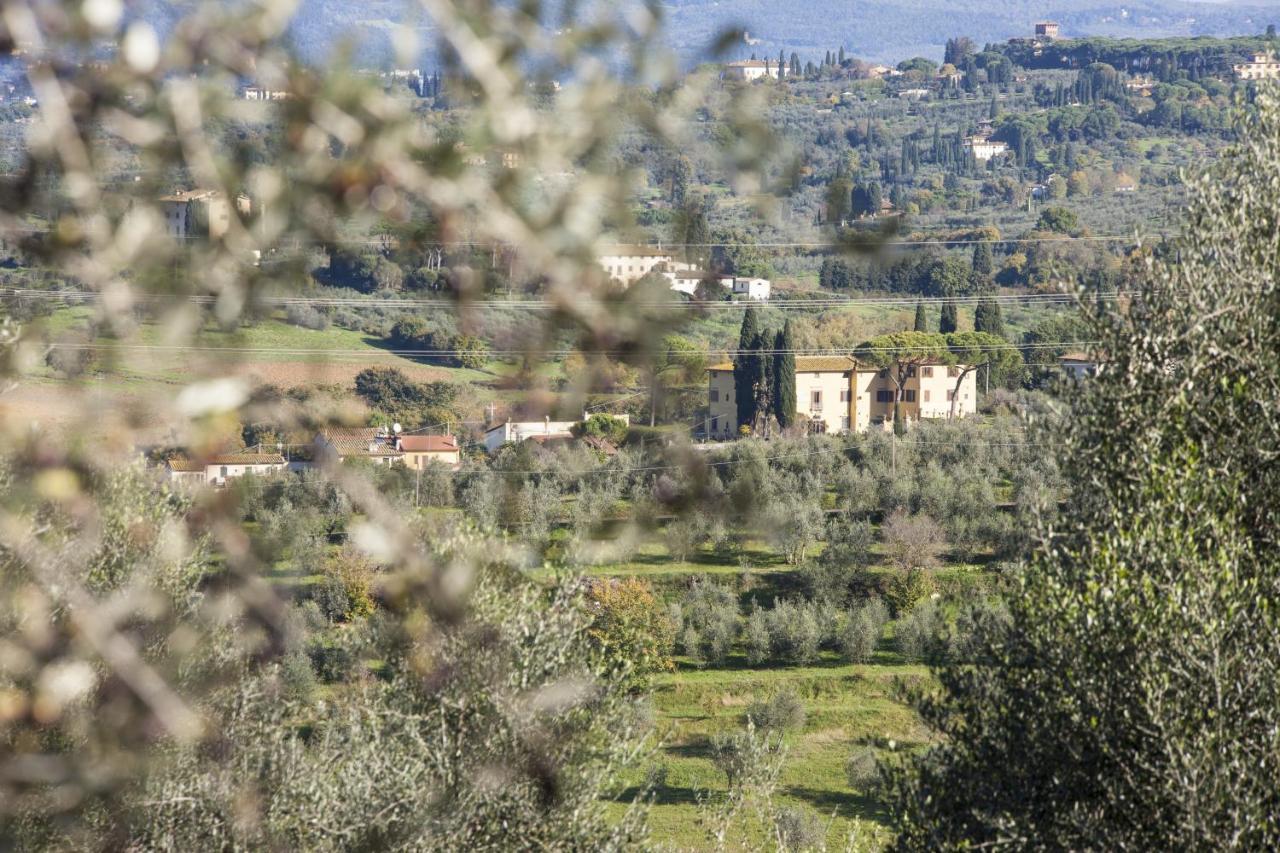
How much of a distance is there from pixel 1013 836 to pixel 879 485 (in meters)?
31.6

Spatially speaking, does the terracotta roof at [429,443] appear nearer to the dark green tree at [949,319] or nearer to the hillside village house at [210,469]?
the hillside village house at [210,469]

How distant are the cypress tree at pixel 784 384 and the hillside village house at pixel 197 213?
42974mm

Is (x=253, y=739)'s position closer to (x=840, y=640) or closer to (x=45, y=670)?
(x=45, y=670)

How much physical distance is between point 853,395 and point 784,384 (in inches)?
124

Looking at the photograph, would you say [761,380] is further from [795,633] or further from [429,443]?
[429,443]

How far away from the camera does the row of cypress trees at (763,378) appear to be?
44031 millimetres

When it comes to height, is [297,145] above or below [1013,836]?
above

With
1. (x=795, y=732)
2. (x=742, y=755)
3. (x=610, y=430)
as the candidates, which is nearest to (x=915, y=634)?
(x=795, y=732)

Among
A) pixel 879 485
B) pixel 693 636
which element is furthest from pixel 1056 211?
pixel 693 636

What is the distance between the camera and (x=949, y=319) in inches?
2056

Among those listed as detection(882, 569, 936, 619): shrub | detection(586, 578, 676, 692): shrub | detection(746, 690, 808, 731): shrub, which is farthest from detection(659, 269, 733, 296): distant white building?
detection(882, 569, 936, 619): shrub

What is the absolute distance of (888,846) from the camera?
278 inches

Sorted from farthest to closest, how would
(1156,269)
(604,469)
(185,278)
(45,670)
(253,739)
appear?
(604,469) → (253,739) → (1156,269) → (45,670) → (185,278)

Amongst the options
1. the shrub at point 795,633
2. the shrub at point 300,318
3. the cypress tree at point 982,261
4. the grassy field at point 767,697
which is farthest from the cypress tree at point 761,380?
the shrub at point 300,318
